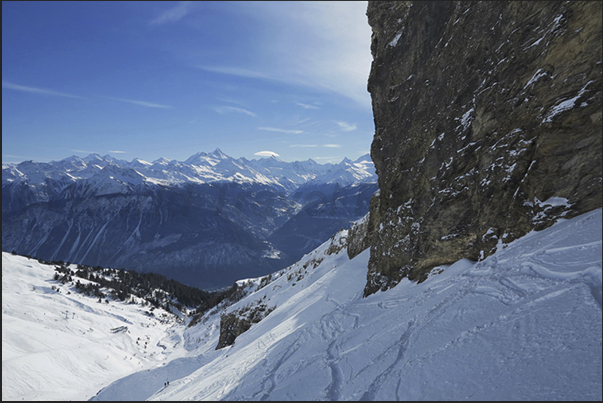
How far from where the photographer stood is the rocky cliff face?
21.7ft

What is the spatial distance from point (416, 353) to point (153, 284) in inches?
5184

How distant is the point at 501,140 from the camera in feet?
27.3

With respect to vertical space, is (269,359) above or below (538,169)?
below

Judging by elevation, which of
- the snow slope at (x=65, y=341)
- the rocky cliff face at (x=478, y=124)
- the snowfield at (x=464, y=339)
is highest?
the rocky cliff face at (x=478, y=124)

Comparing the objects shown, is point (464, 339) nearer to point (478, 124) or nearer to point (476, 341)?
point (476, 341)

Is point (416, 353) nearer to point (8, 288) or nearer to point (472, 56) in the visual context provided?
point (472, 56)

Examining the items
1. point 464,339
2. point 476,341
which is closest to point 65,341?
point 464,339

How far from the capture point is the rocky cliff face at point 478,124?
6.62 m

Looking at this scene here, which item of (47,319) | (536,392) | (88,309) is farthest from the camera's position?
(88,309)

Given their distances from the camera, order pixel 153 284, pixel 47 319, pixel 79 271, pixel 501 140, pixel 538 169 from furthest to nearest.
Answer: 1. pixel 153 284
2. pixel 79 271
3. pixel 47 319
4. pixel 501 140
5. pixel 538 169

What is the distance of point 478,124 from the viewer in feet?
30.1

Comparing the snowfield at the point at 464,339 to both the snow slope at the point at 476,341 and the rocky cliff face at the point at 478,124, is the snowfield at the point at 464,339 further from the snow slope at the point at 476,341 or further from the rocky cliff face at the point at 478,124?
the rocky cliff face at the point at 478,124

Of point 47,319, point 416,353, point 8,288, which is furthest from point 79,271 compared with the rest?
point 416,353

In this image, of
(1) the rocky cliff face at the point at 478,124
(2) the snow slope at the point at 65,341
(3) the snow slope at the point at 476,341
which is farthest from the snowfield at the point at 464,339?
(2) the snow slope at the point at 65,341
